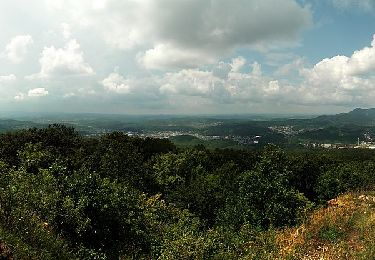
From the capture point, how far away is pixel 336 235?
17.9 metres

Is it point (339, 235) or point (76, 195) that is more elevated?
point (76, 195)

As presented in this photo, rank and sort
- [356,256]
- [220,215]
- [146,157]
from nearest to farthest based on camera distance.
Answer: [356,256] < [220,215] < [146,157]

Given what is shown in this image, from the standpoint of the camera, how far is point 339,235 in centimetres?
1794

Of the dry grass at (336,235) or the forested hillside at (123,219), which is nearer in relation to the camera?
the forested hillside at (123,219)

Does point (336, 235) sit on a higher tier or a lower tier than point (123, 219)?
higher

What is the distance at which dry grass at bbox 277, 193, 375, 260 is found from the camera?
604 inches

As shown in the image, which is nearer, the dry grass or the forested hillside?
the forested hillside

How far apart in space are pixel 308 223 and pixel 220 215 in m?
11.0

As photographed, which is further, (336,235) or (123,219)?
(123,219)

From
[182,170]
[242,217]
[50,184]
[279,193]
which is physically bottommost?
[182,170]

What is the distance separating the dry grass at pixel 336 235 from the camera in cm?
1535

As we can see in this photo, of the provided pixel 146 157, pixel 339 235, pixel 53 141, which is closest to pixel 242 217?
pixel 339 235

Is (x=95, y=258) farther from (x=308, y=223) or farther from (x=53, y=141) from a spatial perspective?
(x=53, y=141)

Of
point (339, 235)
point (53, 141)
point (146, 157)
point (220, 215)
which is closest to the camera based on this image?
point (339, 235)
